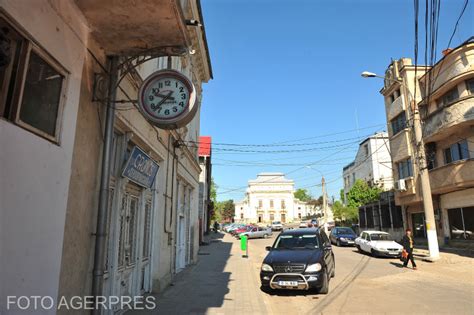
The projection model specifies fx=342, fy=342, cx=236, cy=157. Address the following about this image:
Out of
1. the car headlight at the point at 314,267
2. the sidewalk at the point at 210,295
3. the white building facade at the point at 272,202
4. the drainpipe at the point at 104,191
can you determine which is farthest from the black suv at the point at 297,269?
the white building facade at the point at 272,202

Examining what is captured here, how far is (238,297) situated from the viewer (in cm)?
902

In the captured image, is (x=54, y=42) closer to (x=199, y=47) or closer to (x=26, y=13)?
(x=26, y=13)

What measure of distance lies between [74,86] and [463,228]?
75.8 ft

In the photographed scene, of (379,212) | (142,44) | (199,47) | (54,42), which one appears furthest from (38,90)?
(379,212)

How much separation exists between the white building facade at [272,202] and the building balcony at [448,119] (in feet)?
260

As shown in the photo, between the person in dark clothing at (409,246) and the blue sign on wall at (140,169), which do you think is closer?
the blue sign on wall at (140,169)

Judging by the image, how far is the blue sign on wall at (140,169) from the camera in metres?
7.00

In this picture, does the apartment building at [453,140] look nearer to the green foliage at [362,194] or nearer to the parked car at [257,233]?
the green foliage at [362,194]

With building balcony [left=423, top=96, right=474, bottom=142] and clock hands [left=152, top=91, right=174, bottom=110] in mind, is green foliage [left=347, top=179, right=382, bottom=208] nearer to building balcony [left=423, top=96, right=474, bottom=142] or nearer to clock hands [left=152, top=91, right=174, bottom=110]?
building balcony [left=423, top=96, right=474, bottom=142]

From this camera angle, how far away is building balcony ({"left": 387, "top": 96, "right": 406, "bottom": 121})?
1020 inches

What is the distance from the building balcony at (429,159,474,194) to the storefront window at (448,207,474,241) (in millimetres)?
1380

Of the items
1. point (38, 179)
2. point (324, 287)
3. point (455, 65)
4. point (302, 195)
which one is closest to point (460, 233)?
point (455, 65)

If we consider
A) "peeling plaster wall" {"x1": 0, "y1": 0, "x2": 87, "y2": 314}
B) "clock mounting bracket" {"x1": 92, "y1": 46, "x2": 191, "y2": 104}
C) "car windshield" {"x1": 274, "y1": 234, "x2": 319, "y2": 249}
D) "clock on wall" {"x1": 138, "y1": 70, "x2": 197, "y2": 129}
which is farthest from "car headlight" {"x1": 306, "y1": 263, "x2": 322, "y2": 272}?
"peeling plaster wall" {"x1": 0, "y1": 0, "x2": 87, "y2": 314}

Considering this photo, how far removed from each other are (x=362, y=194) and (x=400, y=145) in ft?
37.0
